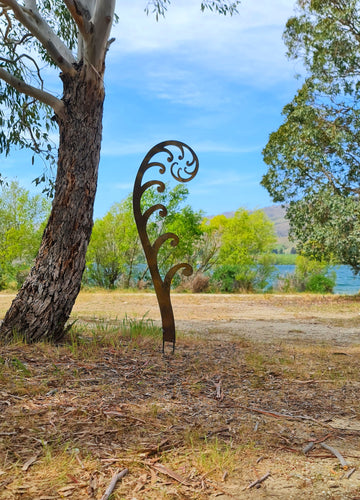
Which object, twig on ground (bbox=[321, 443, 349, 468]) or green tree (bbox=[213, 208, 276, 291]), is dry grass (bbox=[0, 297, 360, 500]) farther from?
green tree (bbox=[213, 208, 276, 291])

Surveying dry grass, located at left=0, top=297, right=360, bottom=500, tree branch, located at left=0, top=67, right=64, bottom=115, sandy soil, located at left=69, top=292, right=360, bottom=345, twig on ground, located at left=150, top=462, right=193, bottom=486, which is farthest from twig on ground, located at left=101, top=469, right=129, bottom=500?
sandy soil, located at left=69, top=292, right=360, bottom=345

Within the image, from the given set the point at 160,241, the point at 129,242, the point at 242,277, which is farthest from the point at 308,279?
the point at 160,241

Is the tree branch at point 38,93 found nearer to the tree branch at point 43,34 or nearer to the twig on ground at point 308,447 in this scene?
the tree branch at point 43,34

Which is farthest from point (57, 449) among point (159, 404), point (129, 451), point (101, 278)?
point (101, 278)

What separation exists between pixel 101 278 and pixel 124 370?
42.2ft

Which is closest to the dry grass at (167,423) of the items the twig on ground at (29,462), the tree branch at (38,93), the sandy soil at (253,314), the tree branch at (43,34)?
the twig on ground at (29,462)

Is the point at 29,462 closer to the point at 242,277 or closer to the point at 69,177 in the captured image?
the point at 69,177

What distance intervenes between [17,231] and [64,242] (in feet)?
40.0

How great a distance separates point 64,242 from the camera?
14.7 ft

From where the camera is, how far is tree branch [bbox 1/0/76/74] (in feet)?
15.5

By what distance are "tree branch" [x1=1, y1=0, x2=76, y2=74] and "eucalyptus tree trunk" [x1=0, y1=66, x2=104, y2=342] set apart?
39 cm

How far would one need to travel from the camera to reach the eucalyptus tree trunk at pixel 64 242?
4453 mm

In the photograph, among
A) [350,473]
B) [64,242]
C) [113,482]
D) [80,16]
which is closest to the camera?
[113,482]

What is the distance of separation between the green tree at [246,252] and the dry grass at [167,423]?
11.8m
